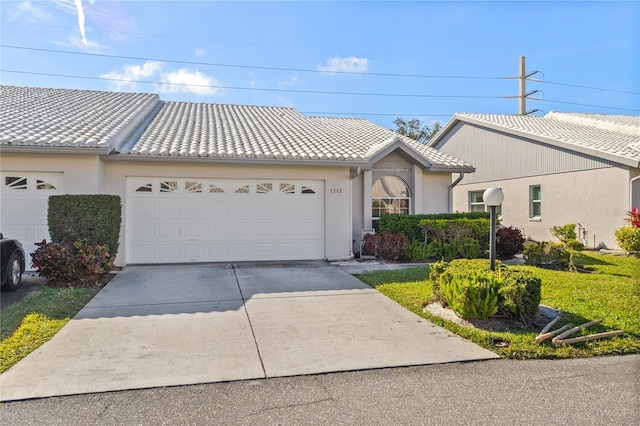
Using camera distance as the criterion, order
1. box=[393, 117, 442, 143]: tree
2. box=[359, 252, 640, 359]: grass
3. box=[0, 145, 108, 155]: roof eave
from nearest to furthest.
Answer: box=[359, 252, 640, 359]: grass
box=[0, 145, 108, 155]: roof eave
box=[393, 117, 442, 143]: tree

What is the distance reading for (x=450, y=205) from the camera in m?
13.3

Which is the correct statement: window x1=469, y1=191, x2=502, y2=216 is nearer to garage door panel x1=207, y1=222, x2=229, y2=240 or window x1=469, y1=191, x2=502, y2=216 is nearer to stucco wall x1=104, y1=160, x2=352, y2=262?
stucco wall x1=104, y1=160, x2=352, y2=262

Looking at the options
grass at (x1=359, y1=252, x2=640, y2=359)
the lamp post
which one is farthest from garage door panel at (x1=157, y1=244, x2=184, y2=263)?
the lamp post

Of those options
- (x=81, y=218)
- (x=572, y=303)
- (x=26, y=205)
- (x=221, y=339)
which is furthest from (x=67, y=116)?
(x=572, y=303)

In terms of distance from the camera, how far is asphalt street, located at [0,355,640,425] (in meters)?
3.12

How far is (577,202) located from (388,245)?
8.37m

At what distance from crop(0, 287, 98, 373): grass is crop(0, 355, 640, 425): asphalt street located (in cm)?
142

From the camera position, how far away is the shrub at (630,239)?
1173cm

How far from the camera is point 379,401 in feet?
11.2

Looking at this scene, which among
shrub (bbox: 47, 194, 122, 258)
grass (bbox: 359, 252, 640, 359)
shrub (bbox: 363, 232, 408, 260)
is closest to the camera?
grass (bbox: 359, 252, 640, 359)

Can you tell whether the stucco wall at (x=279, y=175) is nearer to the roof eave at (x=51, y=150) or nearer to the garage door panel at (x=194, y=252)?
the roof eave at (x=51, y=150)

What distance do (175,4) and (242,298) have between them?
620 cm

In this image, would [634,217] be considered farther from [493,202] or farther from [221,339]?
[221,339]

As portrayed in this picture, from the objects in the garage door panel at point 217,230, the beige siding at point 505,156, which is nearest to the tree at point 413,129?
the beige siding at point 505,156
